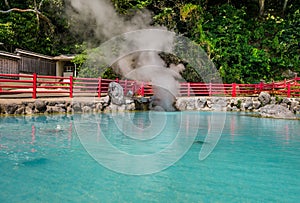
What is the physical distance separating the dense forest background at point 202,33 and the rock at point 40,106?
869 cm

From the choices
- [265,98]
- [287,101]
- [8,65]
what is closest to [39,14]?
[8,65]

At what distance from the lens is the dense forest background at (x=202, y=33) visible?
20234 mm

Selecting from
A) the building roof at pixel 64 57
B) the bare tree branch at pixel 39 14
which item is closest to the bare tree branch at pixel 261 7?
the building roof at pixel 64 57

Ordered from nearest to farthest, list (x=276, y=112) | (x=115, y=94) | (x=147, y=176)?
(x=147, y=176), (x=276, y=112), (x=115, y=94)

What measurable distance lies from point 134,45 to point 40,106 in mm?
9902

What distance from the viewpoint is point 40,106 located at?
11359 millimetres

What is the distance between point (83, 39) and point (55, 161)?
1875 cm

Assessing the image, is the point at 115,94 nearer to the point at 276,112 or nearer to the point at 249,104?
the point at 276,112

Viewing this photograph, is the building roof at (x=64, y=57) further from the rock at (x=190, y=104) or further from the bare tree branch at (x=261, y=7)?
the bare tree branch at (x=261, y=7)

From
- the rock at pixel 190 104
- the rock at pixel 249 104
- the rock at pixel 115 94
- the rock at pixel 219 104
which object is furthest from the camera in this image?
the rock at pixel 190 104

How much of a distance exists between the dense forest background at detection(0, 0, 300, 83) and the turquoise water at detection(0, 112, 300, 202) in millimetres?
14652

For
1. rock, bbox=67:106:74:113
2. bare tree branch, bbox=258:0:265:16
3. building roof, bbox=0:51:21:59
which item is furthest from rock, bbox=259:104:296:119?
building roof, bbox=0:51:21:59

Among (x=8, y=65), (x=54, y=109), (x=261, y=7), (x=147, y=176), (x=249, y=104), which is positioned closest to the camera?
(x=147, y=176)

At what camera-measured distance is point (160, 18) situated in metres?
20.4
